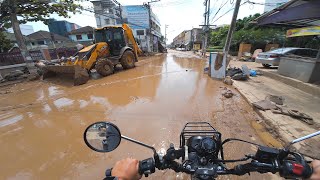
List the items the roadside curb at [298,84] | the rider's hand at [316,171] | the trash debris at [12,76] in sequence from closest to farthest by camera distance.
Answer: the rider's hand at [316,171] → the roadside curb at [298,84] → the trash debris at [12,76]

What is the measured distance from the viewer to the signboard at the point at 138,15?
28.7m

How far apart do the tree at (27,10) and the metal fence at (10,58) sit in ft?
7.24

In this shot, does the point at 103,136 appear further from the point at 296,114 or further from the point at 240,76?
the point at 240,76

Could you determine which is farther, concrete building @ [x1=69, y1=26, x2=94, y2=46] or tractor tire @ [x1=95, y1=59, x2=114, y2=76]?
concrete building @ [x1=69, y1=26, x2=94, y2=46]

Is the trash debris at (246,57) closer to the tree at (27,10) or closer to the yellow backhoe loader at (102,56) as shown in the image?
the yellow backhoe loader at (102,56)

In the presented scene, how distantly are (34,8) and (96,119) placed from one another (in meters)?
10.6

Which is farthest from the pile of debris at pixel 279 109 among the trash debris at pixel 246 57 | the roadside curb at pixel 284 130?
the trash debris at pixel 246 57

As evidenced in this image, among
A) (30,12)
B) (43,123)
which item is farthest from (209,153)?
(30,12)

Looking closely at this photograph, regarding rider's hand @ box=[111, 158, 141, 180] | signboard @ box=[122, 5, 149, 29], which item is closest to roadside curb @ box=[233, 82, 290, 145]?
rider's hand @ box=[111, 158, 141, 180]

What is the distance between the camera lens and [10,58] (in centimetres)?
1172

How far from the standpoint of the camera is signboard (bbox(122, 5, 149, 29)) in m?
28.7

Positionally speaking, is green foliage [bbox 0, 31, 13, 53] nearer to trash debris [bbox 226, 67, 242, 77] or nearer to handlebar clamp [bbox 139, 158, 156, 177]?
trash debris [bbox 226, 67, 242, 77]

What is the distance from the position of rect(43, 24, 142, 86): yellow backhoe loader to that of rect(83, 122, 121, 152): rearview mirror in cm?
677

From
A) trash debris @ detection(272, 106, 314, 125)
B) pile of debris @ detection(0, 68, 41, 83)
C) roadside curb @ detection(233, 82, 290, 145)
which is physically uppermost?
pile of debris @ detection(0, 68, 41, 83)
